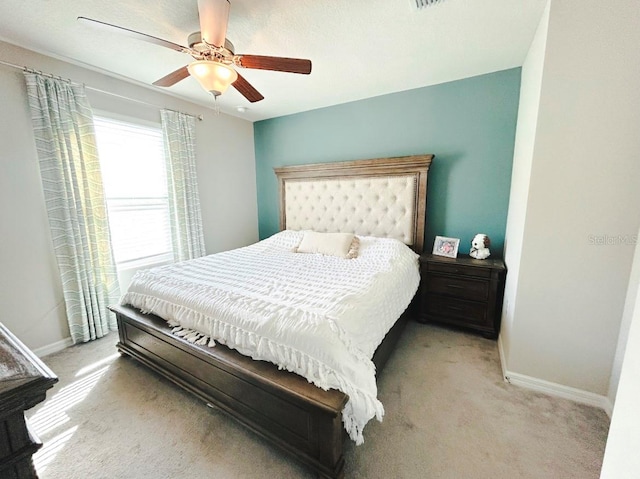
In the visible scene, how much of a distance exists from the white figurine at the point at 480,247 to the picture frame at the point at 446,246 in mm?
156

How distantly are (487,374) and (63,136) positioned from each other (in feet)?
12.9

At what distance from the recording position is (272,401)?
1338 millimetres

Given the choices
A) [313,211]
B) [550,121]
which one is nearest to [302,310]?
[550,121]

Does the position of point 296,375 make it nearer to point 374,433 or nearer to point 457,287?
point 374,433

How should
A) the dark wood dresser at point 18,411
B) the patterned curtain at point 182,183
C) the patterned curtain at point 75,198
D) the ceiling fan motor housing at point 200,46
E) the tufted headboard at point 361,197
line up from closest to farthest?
the dark wood dresser at point 18,411, the ceiling fan motor housing at point 200,46, the patterned curtain at point 75,198, the tufted headboard at point 361,197, the patterned curtain at point 182,183

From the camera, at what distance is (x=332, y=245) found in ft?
9.34

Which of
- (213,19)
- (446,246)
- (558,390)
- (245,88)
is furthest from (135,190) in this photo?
(558,390)

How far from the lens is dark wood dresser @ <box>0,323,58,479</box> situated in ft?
1.81

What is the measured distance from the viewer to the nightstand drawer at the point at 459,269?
2.40 metres

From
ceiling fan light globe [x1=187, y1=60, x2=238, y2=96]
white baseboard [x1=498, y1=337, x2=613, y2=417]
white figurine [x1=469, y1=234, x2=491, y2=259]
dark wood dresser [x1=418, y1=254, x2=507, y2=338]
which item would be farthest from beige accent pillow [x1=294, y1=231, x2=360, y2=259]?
ceiling fan light globe [x1=187, y1=60, x2=238, y2=96]

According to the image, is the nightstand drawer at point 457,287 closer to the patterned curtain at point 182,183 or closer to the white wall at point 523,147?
the white wall at point 523,147

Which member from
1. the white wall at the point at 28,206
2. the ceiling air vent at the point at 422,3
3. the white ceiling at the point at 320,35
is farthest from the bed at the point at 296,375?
the ceiling air vent at the point at 422,3

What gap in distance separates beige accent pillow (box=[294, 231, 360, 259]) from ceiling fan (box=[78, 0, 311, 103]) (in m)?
1.62

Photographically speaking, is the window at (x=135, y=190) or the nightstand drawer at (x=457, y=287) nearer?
the nightstand drawer at (x=457, y=287)
